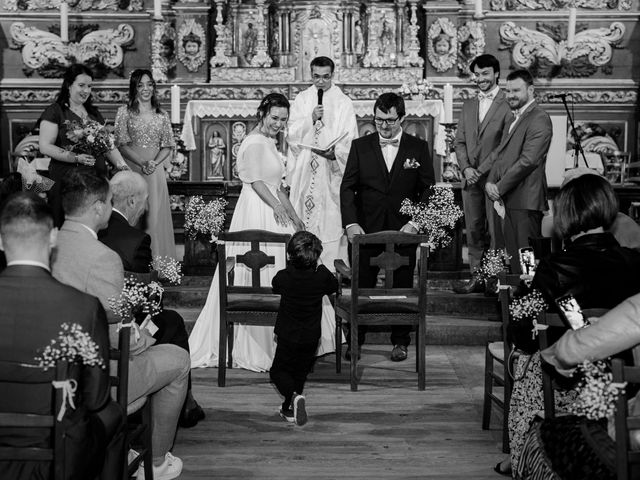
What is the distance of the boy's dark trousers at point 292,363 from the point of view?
15.6ft

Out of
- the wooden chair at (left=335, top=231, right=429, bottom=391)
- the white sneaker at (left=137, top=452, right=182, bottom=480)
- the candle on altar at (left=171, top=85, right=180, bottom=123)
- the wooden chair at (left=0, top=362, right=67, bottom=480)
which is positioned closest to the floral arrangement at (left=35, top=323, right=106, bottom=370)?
the wooden chair at (left=0, top=362, right=67, bottom=480)

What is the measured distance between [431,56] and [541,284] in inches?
257

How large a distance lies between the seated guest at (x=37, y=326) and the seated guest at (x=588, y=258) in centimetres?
164

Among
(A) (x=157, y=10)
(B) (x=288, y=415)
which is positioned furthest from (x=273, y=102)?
(A) (x=157, y=10)

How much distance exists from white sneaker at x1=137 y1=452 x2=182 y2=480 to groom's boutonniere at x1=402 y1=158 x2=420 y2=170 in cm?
272

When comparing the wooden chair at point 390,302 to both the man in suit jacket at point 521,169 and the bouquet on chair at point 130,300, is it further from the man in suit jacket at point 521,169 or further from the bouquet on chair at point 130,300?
the bouquet on chair at point 130,300

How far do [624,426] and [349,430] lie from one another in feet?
7.22

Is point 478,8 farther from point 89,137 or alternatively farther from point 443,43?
point 89,137

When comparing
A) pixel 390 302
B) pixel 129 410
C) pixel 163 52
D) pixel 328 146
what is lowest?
pixel 129 410

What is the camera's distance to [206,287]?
7.26 metres

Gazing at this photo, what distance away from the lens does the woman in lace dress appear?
6.88 metres

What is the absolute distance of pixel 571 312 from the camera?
9.70 ft

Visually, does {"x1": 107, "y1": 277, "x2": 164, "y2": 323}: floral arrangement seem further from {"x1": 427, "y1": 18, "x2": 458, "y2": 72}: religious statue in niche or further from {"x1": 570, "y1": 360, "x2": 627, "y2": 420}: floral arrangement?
{"x1": 427, "y1": 18, "x2": 458, "y2": 72}: religious statue in niche

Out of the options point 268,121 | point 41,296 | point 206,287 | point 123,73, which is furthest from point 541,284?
point 123,73
